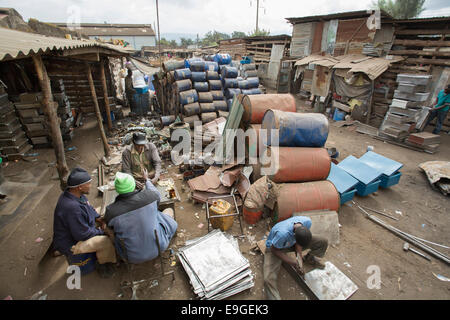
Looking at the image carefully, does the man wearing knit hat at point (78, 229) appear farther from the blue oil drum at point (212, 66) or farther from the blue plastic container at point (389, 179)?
the blue oil drum at point (212, 66)

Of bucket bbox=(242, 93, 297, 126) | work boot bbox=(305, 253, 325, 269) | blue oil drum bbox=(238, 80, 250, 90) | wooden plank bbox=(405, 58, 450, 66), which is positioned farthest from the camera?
blue oil drum bbox=(238, 80, 250, 90)

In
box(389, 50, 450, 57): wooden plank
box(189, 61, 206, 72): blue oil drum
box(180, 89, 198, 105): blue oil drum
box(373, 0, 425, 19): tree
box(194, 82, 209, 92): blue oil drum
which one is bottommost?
box(180, 89, 198, 105): blue oil drum

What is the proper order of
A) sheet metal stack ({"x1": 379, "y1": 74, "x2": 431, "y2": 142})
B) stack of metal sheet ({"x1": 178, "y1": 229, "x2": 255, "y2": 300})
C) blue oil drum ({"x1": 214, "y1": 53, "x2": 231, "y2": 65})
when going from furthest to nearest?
blue oil drum ({"x1": 214, "y1": 53, "x2": 231, "y2": 65})
sheet metal stack ({"x1": 379, "y1": 74, "x2": 431, "y2": 142})
stack of metal sheet ({"x1": 178, "y1": 229, "x2": 255, "y2": 300})

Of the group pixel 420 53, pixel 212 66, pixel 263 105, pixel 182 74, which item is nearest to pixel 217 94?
pixel 212 66

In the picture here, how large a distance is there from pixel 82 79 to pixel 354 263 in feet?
39.8

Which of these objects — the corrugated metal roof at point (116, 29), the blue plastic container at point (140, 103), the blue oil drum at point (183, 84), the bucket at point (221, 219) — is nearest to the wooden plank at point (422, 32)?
the blue oil drum at point (183, 84)

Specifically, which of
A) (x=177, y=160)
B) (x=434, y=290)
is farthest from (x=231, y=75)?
(x=434, y=290)

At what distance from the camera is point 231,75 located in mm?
9484

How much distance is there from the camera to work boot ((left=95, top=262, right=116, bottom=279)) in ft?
10.8

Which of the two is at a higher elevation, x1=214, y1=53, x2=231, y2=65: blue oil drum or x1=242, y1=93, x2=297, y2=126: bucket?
x1=214, y1=53, x2=231, y2=65: blue oil drum

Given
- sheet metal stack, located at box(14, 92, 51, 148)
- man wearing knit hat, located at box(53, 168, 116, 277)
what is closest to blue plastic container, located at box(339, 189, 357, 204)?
man wearing knit hat, located at box(53, 168, 116, 277)

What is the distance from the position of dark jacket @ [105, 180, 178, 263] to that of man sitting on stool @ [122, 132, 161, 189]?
1.68 metres

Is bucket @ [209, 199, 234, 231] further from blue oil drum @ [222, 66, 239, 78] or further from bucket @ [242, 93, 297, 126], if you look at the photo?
blue oil drum @ [222, 66, 239, 78]

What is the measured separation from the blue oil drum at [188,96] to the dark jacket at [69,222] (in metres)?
6.14
